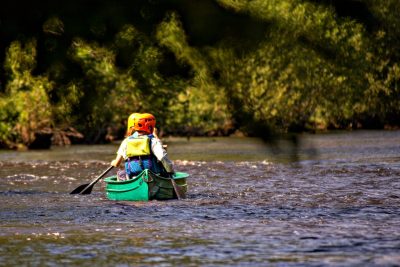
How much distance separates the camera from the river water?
11242 millimetres

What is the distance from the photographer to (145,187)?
62.1ft

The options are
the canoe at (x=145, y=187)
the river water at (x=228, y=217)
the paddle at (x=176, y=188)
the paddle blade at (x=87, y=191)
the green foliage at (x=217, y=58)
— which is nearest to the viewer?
the green foliage at (x=217, y=58)

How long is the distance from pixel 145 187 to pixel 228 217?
119 inches

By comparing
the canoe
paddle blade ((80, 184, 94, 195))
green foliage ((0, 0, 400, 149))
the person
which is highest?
green foliage ((0, 0, 400, 149))

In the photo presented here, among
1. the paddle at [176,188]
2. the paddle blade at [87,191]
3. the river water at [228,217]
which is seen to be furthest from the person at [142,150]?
the paddle blade at [87,191]

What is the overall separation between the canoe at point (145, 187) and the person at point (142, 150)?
18 cm

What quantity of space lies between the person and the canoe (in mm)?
178

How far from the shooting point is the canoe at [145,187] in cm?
1892

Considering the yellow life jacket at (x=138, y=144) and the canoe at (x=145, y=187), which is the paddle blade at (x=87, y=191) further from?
the yellow life jacket at (x=138, y=144)

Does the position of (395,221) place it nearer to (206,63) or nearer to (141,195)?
(141,195)

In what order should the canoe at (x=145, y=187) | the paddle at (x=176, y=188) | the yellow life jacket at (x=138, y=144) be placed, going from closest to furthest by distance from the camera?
the yellow life jacket at (x=138, y=144) → the canoe at (x=145, y=187) → the paddle at (x=176, y=188)

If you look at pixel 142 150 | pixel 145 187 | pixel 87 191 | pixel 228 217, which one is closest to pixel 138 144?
pixel 142 150

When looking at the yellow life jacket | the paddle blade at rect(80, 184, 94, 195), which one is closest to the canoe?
the yellow life jacket

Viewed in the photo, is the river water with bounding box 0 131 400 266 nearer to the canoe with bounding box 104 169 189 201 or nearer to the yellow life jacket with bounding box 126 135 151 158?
the canoe with bounding box 104 169 189 201
